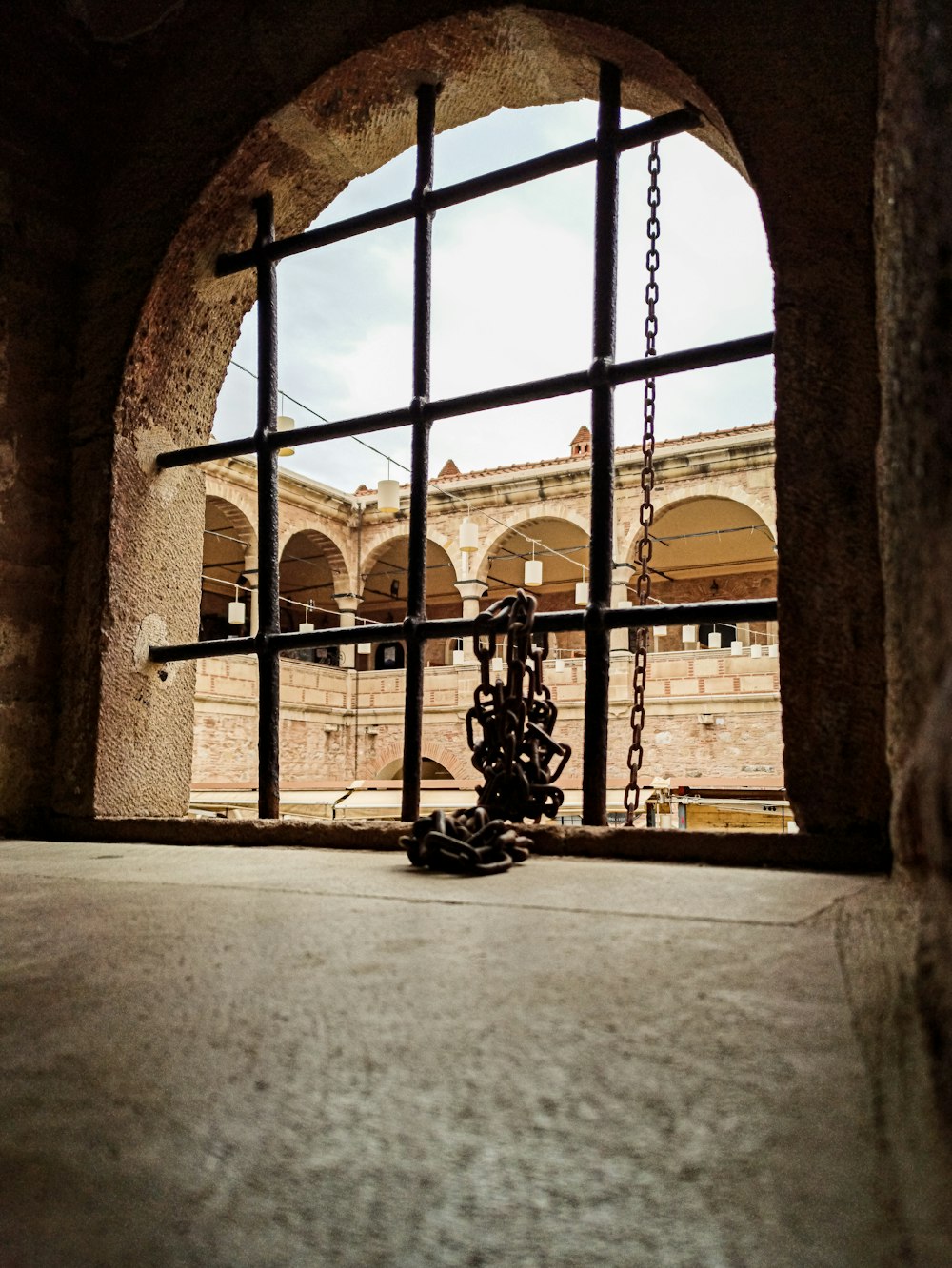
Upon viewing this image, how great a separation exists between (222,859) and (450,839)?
45 cm

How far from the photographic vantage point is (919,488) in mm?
528

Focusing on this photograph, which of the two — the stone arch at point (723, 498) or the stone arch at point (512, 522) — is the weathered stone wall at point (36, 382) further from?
the stone arch at point (512, 522)

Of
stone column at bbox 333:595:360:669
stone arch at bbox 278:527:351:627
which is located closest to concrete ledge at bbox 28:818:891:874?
stone arch at bbox 278:527:351:627

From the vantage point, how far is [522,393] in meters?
1.92

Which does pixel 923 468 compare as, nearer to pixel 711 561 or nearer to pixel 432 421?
pixel 432 421

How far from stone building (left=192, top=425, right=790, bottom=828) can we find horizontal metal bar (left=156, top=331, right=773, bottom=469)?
9.87 meters

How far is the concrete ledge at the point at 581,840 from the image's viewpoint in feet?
4.35

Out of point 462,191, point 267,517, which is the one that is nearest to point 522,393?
point 462,191

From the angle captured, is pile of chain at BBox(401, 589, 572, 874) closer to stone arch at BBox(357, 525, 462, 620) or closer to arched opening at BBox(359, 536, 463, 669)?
stone arch at BBox(357, 525, 462, 620)

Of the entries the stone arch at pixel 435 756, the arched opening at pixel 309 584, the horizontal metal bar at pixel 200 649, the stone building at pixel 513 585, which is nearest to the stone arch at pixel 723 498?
the stone building at pixel 513 585

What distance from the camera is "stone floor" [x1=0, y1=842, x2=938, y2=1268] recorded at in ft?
1.41

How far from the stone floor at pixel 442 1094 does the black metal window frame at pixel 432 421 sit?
788mm

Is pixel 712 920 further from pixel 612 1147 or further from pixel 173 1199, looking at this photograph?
pixel 173 1199

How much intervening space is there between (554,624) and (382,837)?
0.50m
